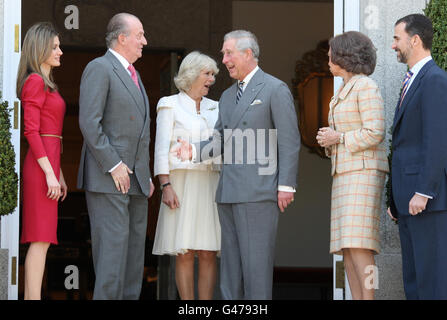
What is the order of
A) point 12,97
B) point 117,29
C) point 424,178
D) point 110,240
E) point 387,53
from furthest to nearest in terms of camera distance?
1. point 387,53
2. point 12,97
3. point 117,29
4. point 110,240
5. point 424,178

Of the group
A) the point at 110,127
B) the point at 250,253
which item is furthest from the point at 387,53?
the point at 110,127

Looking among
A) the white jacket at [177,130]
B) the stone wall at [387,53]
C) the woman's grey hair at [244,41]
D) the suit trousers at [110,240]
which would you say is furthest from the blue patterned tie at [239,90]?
the stone wall at [387,53]

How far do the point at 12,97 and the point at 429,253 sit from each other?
2.96m

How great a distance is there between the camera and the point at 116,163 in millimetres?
4984

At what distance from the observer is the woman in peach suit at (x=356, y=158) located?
16.9ft

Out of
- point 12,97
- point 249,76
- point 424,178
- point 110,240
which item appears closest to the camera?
point 424,178

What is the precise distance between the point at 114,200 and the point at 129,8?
455 cm

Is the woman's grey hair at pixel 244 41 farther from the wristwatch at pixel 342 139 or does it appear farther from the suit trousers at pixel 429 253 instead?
the suit trousers at pixel 429 253

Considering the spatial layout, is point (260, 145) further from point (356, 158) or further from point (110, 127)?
point (110, 127)

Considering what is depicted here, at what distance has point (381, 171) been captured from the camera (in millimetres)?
5250

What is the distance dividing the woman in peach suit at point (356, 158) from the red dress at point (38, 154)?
1665mm

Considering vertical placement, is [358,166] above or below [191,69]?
below

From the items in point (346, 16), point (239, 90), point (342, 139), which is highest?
point (346, 16)
